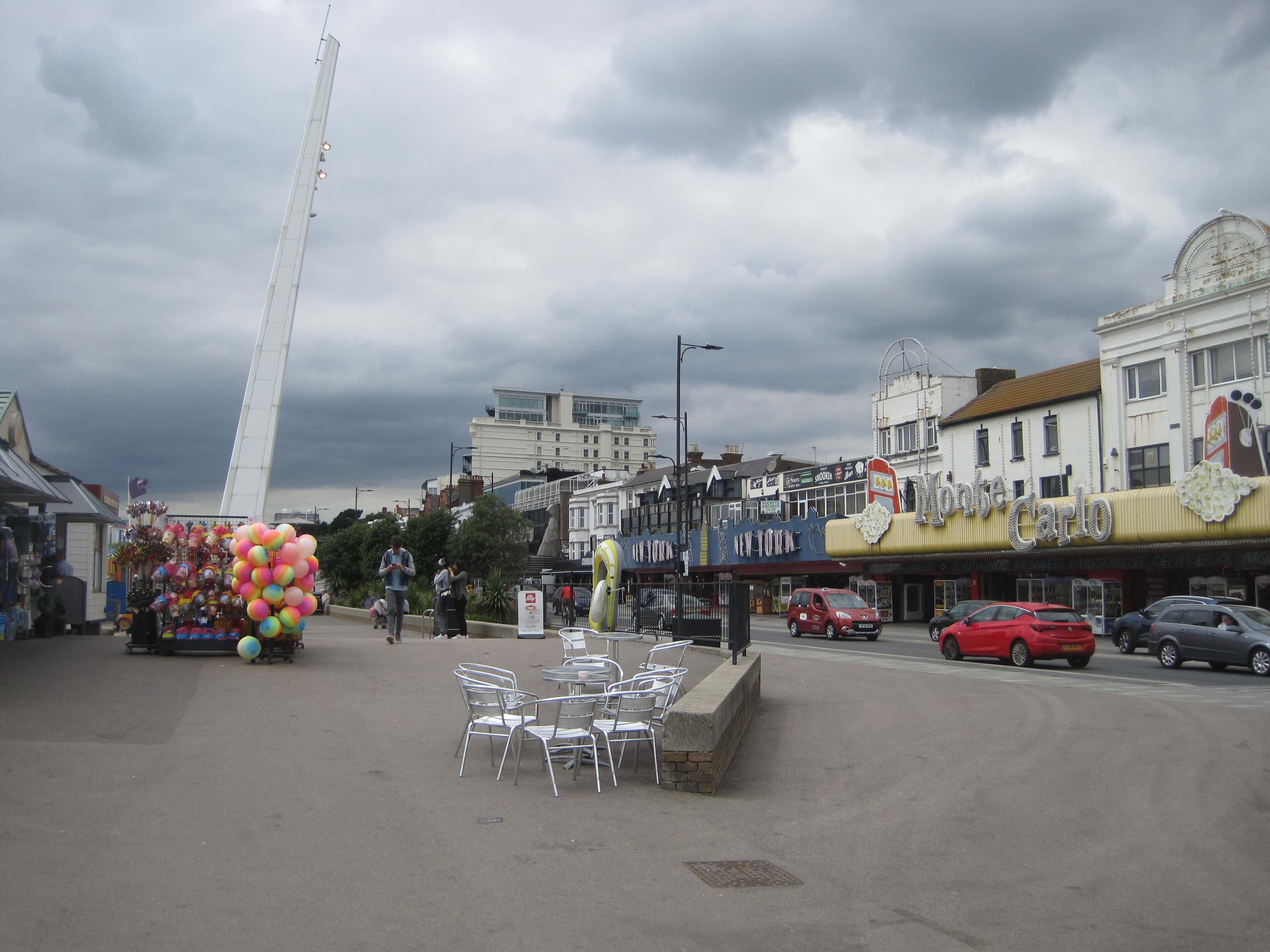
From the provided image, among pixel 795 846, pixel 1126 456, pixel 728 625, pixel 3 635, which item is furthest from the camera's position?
pixel 1126 456

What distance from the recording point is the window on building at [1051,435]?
42062 mm

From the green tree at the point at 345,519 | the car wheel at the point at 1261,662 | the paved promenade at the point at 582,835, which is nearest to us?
the paved promenade at the point at 582,835

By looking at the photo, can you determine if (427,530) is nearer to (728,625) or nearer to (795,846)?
(728,625)

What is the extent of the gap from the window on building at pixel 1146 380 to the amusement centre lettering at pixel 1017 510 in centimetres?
411

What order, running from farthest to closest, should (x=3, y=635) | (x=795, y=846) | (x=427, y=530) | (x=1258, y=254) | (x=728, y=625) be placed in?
(x=427, y=530) → (x=1258, y=254) → (x=3, y=635) → (x=728, y=625) → (x=795, y=846)

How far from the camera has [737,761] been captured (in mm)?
9938

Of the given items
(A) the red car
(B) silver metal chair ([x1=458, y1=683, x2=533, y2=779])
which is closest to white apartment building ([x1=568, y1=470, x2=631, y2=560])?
(A) the red car

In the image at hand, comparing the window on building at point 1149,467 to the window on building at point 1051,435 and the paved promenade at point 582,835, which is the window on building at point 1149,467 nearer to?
the window on building at point 1051,435

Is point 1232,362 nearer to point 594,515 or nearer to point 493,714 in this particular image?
point 493,714

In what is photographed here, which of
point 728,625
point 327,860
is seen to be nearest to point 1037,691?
point 728,625

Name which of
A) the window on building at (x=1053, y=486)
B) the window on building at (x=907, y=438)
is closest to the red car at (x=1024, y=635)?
the window on building at (x=1053, y=486)

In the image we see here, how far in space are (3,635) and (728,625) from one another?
12.0 metres

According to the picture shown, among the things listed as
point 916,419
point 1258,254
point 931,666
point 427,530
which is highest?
point 1258,254

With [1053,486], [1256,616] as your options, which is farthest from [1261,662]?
[1053,486]
